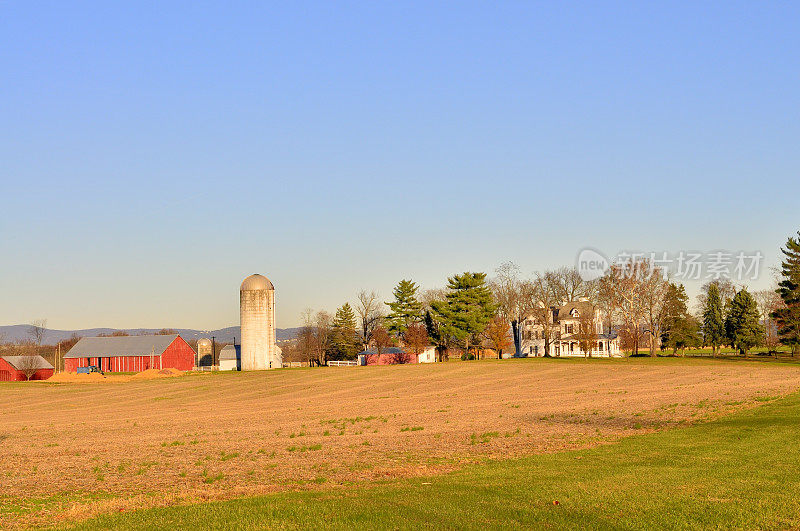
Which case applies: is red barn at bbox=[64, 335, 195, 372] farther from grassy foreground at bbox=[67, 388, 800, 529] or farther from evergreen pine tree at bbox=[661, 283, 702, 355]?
grassy foreground at bbox=[67, 388, 800, 529]

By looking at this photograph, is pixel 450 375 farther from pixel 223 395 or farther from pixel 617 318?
pixel 617 318

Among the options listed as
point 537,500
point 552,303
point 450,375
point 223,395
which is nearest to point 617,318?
point 552,303

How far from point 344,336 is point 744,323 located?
6429 cm

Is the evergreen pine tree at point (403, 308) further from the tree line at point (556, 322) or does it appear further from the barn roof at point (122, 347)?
the barn roof at point (122, 347)

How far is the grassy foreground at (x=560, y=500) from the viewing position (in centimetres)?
1196

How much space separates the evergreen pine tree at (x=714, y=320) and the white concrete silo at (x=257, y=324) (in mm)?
69520

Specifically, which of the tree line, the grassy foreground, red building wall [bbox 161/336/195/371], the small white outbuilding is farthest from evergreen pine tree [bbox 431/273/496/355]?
the grassy foreground

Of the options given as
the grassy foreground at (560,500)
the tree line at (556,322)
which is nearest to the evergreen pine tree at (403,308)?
the tree line at (556,322)

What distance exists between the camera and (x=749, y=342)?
112438mm

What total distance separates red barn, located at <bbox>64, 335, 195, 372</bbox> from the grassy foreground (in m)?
120

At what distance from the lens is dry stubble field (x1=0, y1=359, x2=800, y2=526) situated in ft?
57.6

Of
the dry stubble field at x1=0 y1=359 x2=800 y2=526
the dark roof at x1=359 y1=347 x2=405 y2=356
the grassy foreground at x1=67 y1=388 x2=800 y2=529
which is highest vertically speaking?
the dark roof at x1=359 y1=347 x2=405 y2=356

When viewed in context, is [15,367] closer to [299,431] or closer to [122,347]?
[122,347]

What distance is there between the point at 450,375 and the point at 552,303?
2338 inches
